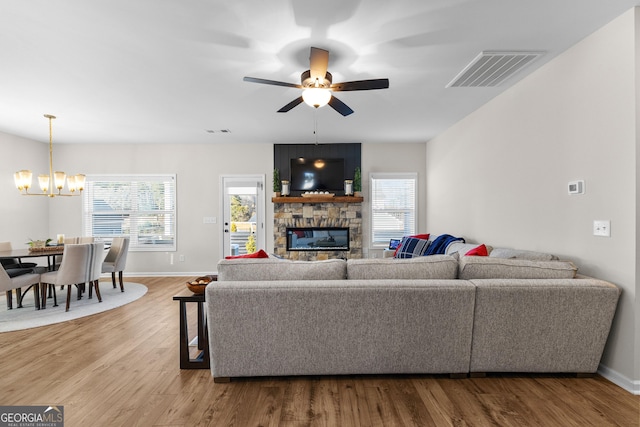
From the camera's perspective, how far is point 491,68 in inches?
126

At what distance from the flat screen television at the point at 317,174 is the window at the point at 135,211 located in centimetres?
240

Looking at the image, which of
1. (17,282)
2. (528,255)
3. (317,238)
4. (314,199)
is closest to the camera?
(528,255)

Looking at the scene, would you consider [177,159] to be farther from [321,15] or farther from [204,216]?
[321,15]

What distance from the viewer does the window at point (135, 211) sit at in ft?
21.6

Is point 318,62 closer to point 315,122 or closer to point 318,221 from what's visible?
point 315,122

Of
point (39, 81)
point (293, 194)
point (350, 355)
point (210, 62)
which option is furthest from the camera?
point (293, 194)

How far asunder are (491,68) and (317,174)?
3.69m

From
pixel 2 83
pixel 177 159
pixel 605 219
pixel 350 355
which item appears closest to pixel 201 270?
pixel 177 159

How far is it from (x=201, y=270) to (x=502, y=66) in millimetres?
5819

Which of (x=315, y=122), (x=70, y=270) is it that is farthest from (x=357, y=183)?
(x=70, y=270)

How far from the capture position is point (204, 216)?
6609 millimetres

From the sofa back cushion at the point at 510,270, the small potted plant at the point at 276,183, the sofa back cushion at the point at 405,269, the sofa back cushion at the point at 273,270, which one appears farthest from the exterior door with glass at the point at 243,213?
the sofa back cushion at the point at 510,270

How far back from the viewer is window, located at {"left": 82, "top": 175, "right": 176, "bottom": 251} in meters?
6.58

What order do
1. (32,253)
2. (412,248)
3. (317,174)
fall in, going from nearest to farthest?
(32,253), (412,248), (317,174)
